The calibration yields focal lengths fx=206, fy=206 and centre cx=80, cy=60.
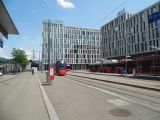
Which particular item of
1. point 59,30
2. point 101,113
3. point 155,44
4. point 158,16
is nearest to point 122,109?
point 101,113

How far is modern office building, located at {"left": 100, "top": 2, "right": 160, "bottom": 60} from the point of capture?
63875 mm

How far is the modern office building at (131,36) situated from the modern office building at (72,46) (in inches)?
946

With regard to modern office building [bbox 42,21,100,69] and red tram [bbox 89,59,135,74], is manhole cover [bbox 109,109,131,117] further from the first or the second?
modern office building [bbox 42,21,100,69]

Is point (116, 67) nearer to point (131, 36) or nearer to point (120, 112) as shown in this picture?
point (131, 36)

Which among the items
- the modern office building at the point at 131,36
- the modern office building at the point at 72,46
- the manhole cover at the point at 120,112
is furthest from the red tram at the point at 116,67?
the modern office building at the point at 72,46

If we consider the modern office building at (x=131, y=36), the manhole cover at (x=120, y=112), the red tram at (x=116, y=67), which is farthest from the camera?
the modern office building at (x=131, y=36)

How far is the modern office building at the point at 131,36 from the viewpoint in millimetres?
63875

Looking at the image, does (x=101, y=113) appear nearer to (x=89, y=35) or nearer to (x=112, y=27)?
(x=112, y=27)

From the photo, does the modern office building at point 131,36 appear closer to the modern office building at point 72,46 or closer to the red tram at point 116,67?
the red tram at point 116,67

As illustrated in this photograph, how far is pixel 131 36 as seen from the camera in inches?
2980

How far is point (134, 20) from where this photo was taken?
7375cm

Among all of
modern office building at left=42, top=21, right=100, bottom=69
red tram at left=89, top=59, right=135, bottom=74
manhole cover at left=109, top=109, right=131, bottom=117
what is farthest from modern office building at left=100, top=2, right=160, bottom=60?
manhole cover at left=109, top=109, right=131, bottom=117

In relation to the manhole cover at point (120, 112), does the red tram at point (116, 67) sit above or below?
above

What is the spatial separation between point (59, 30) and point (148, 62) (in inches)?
3411
